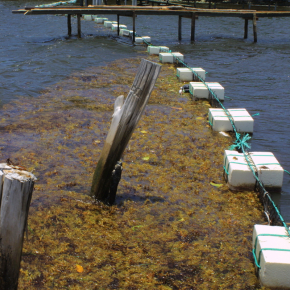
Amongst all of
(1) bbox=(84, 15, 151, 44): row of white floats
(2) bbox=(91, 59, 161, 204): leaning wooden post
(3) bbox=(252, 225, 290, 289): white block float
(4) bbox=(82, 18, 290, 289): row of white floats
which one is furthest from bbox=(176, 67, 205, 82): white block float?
(3) bbox=(252, 225, 290, 289): white block float

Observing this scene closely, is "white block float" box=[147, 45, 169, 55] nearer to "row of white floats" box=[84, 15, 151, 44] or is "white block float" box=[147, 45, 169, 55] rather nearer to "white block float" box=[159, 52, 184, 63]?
"white block float" box=[159, 52, 184, 63]

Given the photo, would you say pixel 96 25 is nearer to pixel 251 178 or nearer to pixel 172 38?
pixel 172 38

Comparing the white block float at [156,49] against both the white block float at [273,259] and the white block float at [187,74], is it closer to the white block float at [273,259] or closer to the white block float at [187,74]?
the white block float at [187,74]

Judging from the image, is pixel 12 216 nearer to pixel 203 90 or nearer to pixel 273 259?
pixel 273 259

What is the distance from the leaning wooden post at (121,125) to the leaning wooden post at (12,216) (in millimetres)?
2637

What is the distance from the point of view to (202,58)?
68.8 ft

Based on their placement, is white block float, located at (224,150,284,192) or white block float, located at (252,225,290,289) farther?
white block float, located at (224,150,284,192)

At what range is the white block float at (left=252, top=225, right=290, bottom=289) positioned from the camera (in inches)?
178

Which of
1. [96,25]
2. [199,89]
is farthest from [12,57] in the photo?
[96,25]

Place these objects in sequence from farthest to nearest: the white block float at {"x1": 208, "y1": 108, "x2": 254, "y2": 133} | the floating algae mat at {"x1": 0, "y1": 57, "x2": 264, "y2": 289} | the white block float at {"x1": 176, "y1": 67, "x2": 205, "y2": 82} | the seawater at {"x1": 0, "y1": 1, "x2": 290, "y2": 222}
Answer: the white block float at {"x1": 176, "y1": 67, "x2": 205, "y2": 82}
the seawater at {"x1": 0, "y1": 1, "x2": 290, "y2": 222}
the white block float at {"x1": 208, "y1": 108, "x2": 254, "y2": 133}
the floating algae mat at {"x1": 0, "y1": 57, "x2": 264, "y2": 289}

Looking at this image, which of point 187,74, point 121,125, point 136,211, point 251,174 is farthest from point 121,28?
point 136,211

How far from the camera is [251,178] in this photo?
6.87 m

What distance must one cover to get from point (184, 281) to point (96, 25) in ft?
100

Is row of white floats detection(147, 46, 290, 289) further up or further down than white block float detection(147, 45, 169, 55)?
further down
